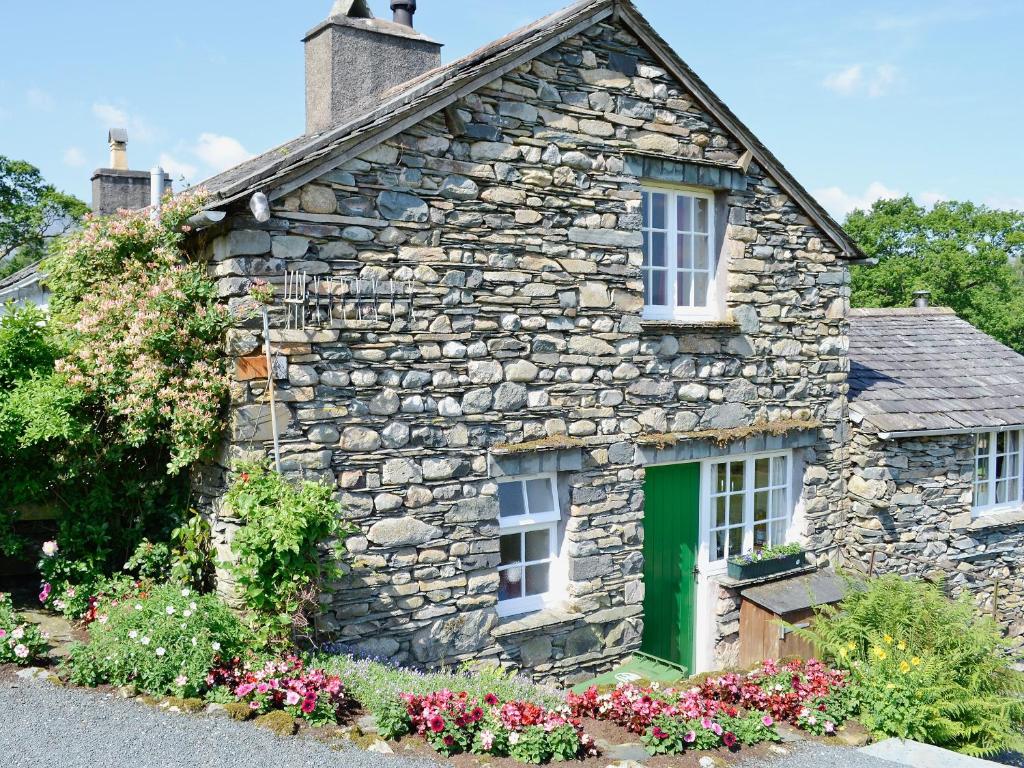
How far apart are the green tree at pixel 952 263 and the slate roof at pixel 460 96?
73.8ft

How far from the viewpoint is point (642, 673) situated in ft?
26.6

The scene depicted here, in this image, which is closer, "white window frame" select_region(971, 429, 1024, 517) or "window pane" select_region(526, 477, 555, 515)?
"window pane" select_region(526, 477, 555, 515)

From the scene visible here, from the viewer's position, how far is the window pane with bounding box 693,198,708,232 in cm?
938

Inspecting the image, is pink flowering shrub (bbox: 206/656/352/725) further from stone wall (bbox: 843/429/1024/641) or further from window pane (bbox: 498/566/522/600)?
stone wall (bbox: 843/429/1024/641)

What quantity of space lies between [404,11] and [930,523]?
9.59 meters

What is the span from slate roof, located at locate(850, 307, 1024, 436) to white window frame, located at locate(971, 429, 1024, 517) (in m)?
0.44

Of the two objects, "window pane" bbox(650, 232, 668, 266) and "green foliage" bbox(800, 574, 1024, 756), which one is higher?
"window pane" bbox(650, 232, 668, 266)

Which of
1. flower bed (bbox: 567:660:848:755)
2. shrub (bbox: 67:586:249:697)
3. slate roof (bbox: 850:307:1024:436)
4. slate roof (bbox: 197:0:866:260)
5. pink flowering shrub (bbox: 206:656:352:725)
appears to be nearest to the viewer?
pink flowering shrub (bbox: 206:656:352:725)

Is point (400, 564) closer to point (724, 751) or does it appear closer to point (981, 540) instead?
point (724, 751)

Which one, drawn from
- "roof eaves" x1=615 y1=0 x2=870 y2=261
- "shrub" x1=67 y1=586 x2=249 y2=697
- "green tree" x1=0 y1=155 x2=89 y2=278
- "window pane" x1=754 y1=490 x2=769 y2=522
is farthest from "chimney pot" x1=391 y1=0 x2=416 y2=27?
"green tree" x1=0 y1=155 x2=89 y2=278

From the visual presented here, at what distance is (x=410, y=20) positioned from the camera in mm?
11148

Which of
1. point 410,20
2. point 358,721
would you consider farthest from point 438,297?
point 410,20

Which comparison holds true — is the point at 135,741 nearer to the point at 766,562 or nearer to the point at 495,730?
the point at 495,730

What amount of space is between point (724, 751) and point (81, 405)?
5677mm
